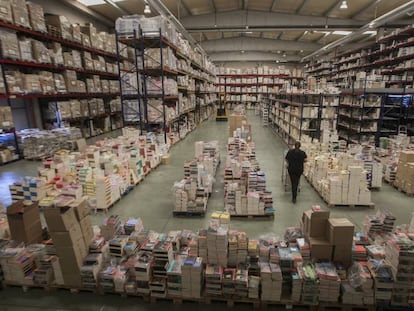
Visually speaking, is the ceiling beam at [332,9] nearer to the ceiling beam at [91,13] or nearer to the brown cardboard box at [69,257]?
the ceiling beam at [91,13]

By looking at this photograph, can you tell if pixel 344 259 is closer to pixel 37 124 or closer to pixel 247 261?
pixel 247 261

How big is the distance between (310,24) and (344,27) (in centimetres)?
218

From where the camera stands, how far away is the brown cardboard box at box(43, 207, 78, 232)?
3.26 m

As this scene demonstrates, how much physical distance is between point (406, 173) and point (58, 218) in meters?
7.63

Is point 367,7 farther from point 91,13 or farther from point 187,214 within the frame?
point 187,214

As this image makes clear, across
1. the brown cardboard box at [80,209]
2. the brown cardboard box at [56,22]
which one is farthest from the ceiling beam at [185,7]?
the brown cardboard box at [80,209]

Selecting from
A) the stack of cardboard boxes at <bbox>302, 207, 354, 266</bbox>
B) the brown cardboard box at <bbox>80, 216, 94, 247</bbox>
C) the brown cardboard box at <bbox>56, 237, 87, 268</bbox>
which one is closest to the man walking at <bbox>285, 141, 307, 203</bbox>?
the stack of cardboard boxes at <bbox>302, 207, 354, 266</bbox>

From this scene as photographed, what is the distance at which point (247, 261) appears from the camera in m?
3.58

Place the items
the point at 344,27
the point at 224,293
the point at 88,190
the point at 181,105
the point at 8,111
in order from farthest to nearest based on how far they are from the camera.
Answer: the point at 344,27
the point at 181,105
the point at 8,111
the point at 88,190
the point at 224,293

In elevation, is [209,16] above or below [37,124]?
above

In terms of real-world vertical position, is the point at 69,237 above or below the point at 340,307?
above

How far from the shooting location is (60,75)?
11633mm

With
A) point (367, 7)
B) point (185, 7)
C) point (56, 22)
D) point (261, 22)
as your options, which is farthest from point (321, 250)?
point (261, 22)

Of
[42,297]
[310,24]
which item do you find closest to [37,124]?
[42,297]
